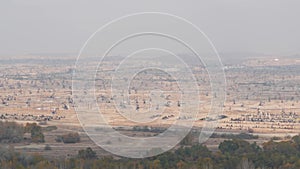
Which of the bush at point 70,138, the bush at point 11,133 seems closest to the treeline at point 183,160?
the bush at point 11,133

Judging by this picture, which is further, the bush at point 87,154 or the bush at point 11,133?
the bush at point 11,133

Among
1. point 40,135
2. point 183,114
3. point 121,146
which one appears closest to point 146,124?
point 183,114

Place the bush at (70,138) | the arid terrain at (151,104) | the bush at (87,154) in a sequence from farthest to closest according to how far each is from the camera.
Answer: the arid terrain at (151,104), the bush at (70,138), the bush at (87,154)

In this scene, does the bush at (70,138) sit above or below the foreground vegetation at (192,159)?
below

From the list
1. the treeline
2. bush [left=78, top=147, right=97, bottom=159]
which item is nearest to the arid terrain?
bush [left=78, top=147, right=97, bottom=159]

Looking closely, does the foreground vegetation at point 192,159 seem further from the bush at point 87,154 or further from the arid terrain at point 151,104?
the arid terrain at point 151,104

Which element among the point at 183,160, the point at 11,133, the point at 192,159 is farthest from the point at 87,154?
the point at 11,133

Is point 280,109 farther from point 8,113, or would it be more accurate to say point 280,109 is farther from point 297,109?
point 8,113

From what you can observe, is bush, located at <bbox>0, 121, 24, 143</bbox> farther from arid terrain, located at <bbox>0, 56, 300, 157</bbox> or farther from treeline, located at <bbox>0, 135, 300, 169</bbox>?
treeline, located at <bbox>0, 135, 300, 169</bbox>
